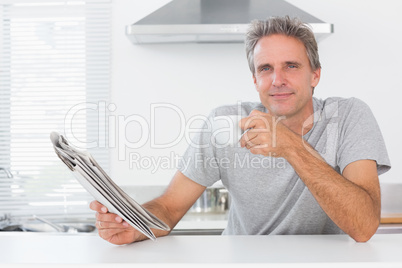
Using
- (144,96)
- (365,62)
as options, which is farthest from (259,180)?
(365,62)

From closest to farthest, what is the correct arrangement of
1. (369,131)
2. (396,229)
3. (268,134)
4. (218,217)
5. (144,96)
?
1. (268,134)
2. (369,131)
3. (396,229)
4. (218,217)
5. (144,96)

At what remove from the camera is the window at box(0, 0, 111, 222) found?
120 inches

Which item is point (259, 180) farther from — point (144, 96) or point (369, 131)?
point (144, 96)

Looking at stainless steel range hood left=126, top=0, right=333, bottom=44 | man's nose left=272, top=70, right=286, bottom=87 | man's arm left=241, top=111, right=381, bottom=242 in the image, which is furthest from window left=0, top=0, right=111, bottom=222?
man's arm left=241, top=111, right=381, bottom=242

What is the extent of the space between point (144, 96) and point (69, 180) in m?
0.72

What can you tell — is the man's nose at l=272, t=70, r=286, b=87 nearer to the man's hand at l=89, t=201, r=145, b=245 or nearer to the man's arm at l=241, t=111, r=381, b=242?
the man's arm at l=241, t=111, r=381, b=242

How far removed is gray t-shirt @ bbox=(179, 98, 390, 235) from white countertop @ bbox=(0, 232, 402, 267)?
1.11ft

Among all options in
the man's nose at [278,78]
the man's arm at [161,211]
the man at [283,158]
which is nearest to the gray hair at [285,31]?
the man at [283,158]

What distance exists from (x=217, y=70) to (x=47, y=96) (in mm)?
1091

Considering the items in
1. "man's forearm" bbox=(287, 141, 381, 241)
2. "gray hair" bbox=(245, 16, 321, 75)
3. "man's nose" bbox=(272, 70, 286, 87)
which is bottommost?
"man's forearm" bbox=(287, 141, 381, 241)

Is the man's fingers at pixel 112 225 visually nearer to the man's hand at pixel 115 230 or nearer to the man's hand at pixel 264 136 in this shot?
the man's hand at pixel 115 230

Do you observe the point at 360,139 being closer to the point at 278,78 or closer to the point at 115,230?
the point at 278,78

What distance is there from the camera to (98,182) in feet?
2.89

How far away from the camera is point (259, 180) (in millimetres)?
1482
